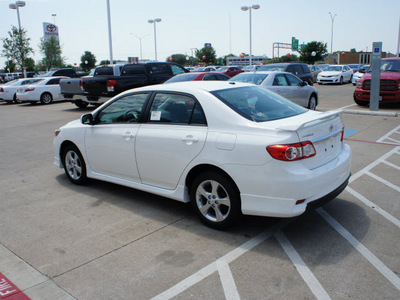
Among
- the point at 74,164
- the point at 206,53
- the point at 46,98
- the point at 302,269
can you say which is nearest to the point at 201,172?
the point at 302,269

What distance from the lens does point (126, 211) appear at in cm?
511

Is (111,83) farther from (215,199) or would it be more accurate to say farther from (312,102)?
(215,199)

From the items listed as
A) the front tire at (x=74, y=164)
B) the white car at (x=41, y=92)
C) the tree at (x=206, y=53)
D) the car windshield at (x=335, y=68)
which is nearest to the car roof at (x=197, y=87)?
the front tire at (x=74, y=164)

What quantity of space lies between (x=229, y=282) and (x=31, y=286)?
5.71 feet

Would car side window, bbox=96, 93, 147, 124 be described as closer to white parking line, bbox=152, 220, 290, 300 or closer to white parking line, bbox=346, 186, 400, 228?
white parking line, bbox=152, 220, 290, 300

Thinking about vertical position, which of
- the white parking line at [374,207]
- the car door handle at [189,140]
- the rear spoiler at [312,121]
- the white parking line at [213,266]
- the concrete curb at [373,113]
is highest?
the rear spoiler at [312,121]

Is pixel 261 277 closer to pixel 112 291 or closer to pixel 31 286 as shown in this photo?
pixel 112 291

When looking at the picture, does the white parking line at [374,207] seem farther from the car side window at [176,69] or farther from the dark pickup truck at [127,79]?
the car side window at [176,69]

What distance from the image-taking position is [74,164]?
6.19 m

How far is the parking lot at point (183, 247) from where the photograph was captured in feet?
10.9

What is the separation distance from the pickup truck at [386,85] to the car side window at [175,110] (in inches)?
471

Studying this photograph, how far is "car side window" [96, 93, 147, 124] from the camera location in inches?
205

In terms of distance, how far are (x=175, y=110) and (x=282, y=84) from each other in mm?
8899

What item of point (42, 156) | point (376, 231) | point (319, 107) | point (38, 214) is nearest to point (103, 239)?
point (38, 214)
